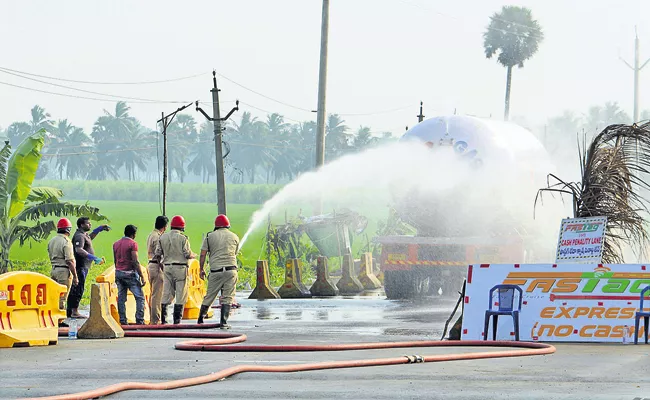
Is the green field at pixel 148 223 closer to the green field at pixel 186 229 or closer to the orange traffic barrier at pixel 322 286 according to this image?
the green field at pixel 186 229

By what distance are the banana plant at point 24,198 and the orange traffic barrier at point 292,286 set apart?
5.50m

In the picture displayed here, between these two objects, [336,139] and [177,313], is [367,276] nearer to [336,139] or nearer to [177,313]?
[177,313]

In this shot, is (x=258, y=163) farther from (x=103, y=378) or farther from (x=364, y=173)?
(x=103, y=378)

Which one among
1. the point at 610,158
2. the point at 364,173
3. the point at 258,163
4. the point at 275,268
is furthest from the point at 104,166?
the point at 610,158

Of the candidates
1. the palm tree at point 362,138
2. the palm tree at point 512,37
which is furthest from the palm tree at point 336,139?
the palm tree at point 512,37

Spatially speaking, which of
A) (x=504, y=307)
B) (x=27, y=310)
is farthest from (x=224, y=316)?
(x=504, y=307)

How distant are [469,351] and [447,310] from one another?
1066 cm

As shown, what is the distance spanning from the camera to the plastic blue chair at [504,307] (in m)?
16.0

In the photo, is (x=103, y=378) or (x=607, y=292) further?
(x=607, y=292)

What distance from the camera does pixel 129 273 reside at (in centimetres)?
1972

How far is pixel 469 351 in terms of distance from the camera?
14578 millimetres

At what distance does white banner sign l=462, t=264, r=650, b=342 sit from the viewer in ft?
52.2

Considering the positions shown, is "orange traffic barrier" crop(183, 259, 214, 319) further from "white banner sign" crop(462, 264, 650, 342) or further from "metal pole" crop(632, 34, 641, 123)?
"metal pole" crop(632, 34, 641, 123)

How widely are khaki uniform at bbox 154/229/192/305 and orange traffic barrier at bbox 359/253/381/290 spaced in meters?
15.1
